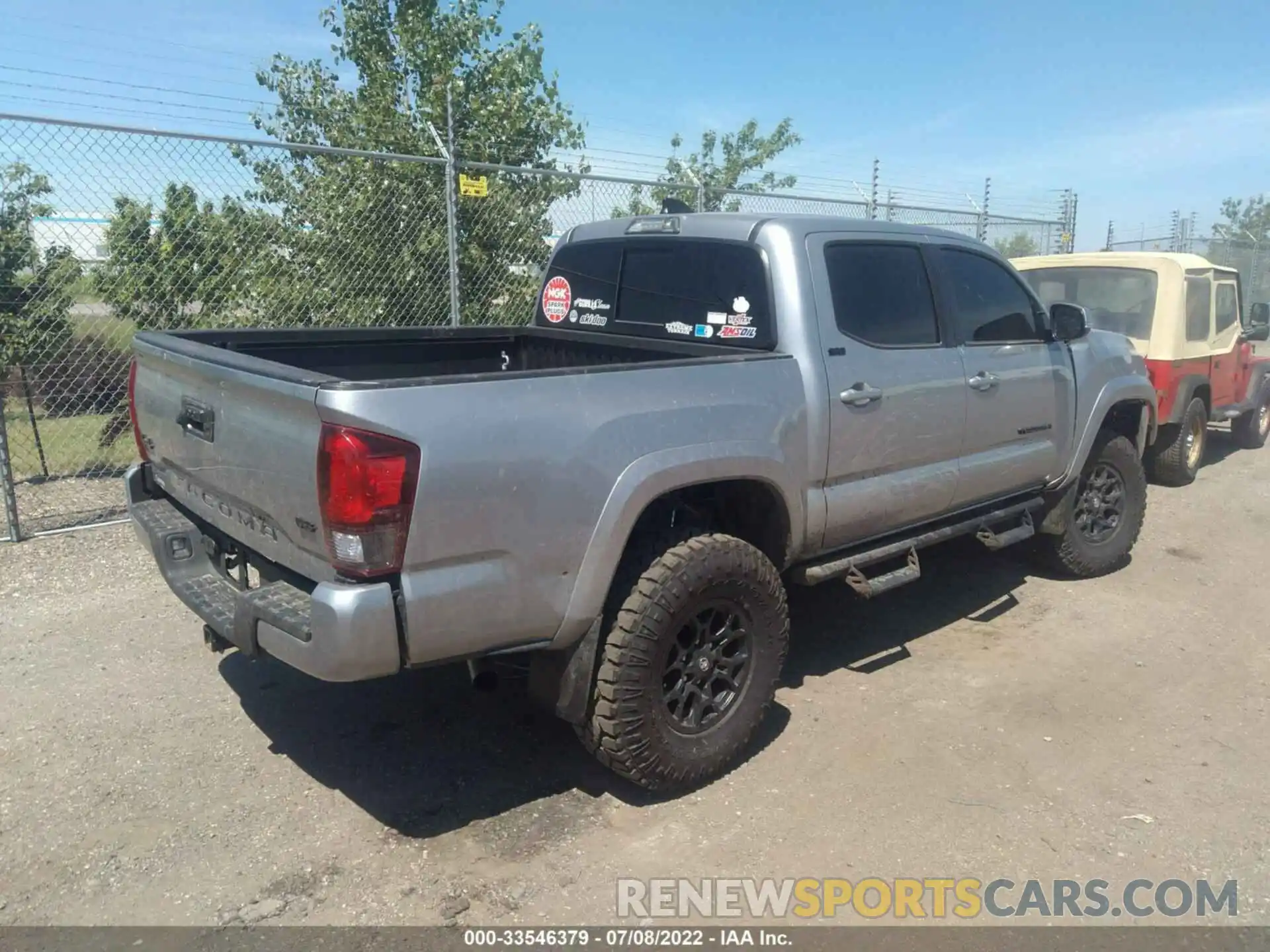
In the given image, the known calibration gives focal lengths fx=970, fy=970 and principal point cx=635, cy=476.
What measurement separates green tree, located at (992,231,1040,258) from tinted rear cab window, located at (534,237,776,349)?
39.5 ft

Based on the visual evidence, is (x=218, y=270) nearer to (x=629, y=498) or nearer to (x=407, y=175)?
(x=407, y=175)

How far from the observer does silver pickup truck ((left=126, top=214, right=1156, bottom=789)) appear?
273 cm

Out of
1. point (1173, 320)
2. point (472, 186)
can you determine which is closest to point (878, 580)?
point (472, 186)

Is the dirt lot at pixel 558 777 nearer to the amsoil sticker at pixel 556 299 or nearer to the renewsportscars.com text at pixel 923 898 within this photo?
the renewsportscars.com text at pixel 923 898

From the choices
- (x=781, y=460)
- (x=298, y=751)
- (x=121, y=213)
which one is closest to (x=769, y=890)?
(x=781, y=460)

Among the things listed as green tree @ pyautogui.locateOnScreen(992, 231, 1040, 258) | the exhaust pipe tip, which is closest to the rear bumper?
the exhaust pipe tip

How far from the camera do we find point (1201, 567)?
6.24 m

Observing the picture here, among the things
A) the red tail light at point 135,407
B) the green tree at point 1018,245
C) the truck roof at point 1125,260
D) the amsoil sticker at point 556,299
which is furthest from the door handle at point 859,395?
the green tree at point 1018,245

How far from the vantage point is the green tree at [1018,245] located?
1570cm

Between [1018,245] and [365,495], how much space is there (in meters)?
16.6

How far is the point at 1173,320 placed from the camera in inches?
304

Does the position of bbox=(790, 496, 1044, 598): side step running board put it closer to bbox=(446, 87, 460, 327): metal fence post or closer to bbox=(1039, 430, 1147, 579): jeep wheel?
bbox=(1039, 430, 1147, 579): jeep wheel

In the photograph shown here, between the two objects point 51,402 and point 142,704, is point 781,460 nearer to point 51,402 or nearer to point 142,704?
point 142,704

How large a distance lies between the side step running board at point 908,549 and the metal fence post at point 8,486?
15.5 feet
